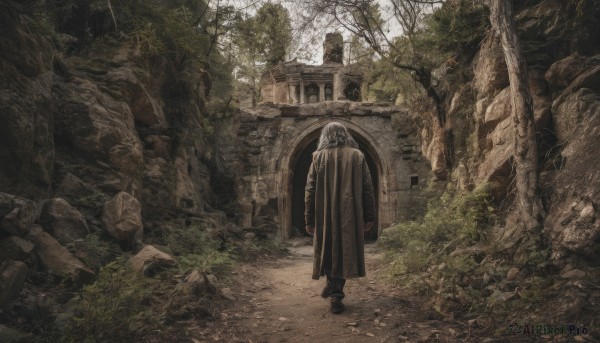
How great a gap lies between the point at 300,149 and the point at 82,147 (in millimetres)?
6321

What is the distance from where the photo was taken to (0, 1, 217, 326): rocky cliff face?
3.34 m

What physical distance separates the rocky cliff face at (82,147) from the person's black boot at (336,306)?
2312 millimetres

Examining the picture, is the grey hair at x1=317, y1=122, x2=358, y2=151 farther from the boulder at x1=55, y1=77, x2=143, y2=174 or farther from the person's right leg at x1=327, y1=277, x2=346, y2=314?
the boulder at x1=55, y1=77, x2=143, y2=174

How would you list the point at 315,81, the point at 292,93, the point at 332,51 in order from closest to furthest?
the point at 292,93
the point at 315,81
the point at 332,51

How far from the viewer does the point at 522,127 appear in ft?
14.0

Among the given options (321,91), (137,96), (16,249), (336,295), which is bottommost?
(336,295)

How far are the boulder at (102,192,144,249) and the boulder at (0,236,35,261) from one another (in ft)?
4.18

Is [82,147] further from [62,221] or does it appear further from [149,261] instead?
[149,261]

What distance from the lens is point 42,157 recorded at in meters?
4.01

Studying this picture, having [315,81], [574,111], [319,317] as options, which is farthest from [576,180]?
A: [315,81]

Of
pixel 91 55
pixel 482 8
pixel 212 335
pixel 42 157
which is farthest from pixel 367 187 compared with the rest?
pixel 91 55

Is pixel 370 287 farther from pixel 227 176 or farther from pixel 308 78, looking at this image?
pixel 308 78

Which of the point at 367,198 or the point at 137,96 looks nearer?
the point at 367,198

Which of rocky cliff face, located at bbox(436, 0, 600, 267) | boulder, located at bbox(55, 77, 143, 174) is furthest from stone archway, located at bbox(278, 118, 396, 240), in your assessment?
boulder, located at bbox(55, 77, 143, 174)
